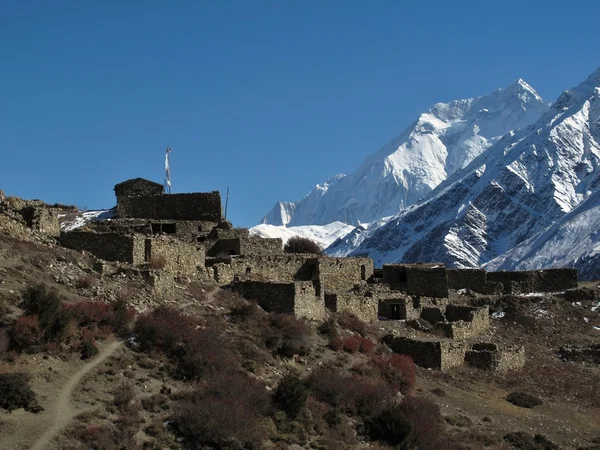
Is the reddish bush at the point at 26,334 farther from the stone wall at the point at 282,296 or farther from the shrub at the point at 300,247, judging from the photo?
the shrub at the point at 300,247

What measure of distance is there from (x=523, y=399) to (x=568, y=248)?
494 ft

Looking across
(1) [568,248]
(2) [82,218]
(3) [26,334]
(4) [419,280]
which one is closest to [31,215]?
(2) [82,218]

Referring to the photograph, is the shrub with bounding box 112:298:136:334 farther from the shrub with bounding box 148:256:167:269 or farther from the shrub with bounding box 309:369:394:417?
the shrub with bounding box 148:256:167:269

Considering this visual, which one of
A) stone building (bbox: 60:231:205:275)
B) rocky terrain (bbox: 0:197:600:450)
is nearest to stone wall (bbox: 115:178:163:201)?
stone building (bbox: 60:231:205:275)

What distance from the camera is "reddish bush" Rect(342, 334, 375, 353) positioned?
28.4 metres

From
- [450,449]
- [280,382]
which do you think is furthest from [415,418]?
[280,382]

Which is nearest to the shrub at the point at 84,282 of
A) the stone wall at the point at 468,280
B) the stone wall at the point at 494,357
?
the stone wall at the point at 494,357

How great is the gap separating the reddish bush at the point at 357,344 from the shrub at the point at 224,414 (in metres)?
6.79

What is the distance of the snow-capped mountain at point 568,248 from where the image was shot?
15838cm

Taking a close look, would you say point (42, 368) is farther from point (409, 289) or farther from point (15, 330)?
point (409, 289)

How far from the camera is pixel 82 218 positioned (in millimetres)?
37062

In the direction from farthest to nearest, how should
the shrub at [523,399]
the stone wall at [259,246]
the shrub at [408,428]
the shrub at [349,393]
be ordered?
1. the stone wall at [259,246]
2. the shrub at [523,399]
3. the shrub at [349,393]
4. the shrub at [408,428]

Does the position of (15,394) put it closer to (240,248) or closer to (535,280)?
(240,248)

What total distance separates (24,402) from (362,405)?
9.52 meters
